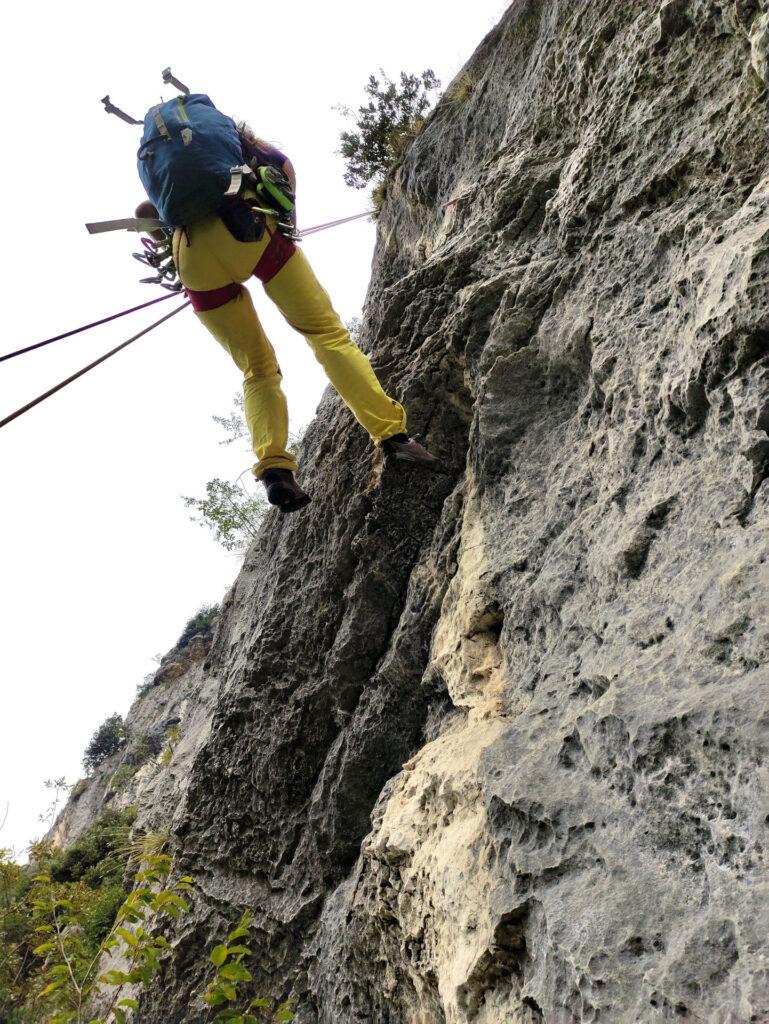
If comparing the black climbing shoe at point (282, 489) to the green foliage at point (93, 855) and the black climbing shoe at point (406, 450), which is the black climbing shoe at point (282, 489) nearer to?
the black climbing shoe at point (406, 450)

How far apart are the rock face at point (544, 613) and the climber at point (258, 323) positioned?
0.42 meters

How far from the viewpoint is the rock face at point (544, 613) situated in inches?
71.1

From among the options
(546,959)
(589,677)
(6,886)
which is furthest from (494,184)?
(6,886)

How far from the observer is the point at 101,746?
24.0 m

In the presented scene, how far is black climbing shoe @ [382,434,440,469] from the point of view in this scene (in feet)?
13.5

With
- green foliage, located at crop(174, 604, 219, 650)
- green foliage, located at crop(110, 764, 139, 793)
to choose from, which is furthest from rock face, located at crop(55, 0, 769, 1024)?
green foliage, located at crop(174, 604, 219, 650)

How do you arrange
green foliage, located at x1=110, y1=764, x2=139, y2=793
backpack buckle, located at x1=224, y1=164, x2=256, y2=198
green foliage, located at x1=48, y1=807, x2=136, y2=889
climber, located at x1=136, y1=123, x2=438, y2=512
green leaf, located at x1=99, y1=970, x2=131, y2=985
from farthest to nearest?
green foliage, located at x1=110, y1=764, x2=139, y2=793, green foliage, located at x1=48, y1=807, x2=136, y2=889, climber, located at x1=136, y1=123, x2=438, y2=512, backpack buckle, located at x1=224, y1=164, x2=256, y2=198, green leaf, located at x1=99, y1=970, x2=131, y2=985

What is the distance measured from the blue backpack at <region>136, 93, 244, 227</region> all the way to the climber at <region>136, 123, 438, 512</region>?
11 cm

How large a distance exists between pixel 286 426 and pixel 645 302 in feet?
7.70

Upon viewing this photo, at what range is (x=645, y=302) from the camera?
2873mm

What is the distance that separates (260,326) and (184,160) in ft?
3.43

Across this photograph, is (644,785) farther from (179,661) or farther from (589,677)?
(179,661)

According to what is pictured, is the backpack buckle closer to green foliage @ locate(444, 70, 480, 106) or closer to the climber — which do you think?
the climber

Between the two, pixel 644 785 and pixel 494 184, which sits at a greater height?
pixel 494 184
